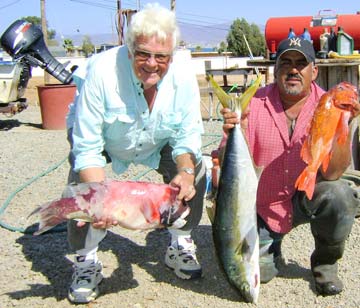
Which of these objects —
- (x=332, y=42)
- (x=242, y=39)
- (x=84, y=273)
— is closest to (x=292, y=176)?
(x=84, y=273)

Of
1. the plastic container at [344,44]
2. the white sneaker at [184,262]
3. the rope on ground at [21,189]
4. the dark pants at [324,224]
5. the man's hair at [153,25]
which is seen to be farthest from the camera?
the plastic container at [344,44]

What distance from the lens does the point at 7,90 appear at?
36.8 ft

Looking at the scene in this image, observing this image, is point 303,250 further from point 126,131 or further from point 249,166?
point 126,131

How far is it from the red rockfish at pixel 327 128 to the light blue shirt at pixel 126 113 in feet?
2.55

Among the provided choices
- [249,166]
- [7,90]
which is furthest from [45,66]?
[249,166]

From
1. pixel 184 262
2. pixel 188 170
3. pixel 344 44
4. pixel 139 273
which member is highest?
pixel 344 44

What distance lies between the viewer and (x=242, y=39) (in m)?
66.9

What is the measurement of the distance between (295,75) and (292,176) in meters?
0.63

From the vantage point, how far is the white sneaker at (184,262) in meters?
3.57

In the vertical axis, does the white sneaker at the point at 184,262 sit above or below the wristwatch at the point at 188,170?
below

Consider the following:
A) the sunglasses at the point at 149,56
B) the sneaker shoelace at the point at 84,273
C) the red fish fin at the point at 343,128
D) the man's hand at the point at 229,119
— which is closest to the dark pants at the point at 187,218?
the sneaker shoelace at the point at 84,273

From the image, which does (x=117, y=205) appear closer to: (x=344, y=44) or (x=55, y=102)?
(x=344, y=44)

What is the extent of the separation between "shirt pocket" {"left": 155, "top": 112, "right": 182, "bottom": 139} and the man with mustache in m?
0.41

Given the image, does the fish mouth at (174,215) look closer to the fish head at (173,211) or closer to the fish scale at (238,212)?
the fish head at (173,211)
